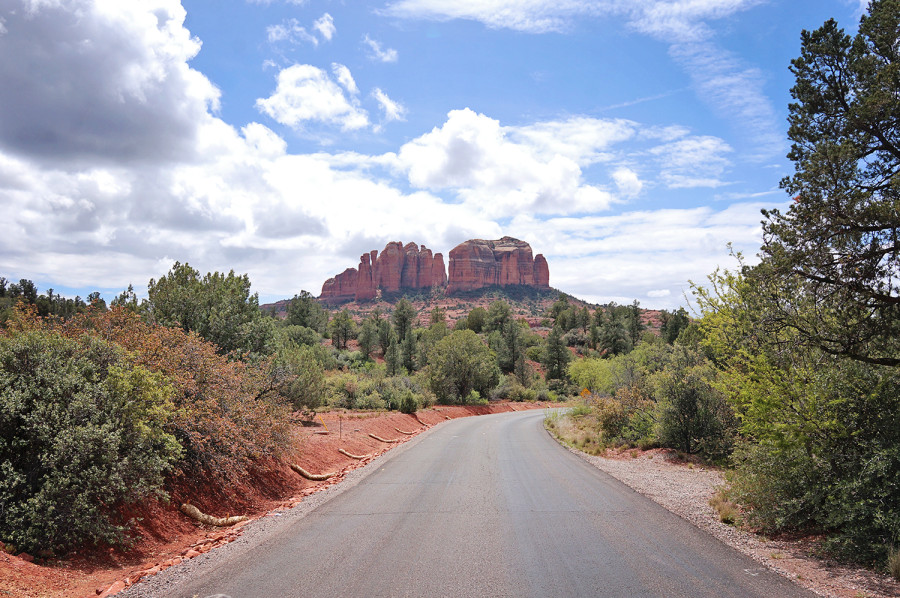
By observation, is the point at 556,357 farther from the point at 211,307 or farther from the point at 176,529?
the point at 176,529

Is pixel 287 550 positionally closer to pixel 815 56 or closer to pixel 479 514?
pixel 479 514

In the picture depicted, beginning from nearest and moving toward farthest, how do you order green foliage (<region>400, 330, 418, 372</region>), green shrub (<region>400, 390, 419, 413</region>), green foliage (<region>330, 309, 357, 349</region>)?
green shrub (<region>400, 390, 419, 413</region>), green foliage (<region>400, 330, 418, 372</region>), green foliage (<region>330, 309, 357, 349</region>)

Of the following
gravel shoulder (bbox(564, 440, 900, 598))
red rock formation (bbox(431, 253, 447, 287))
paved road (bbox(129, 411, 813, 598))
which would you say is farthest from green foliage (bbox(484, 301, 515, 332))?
red rock formation (bbox(431, 253, 447, 287))

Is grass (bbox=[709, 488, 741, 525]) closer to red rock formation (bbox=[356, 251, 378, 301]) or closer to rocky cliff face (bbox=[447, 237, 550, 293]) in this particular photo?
rocky cliff face (bbox=[447, 237, 550, 293])

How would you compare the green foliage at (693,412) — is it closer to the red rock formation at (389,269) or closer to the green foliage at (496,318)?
the green foliage at (496,318)

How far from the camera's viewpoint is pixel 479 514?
356 inches

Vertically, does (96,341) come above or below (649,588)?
above

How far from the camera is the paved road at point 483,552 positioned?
5.62 m

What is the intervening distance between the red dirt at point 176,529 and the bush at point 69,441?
35 cm

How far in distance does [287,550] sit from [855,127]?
396 inches

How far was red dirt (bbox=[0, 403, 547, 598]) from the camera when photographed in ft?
18.6

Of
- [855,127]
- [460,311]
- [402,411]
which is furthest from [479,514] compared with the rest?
[460,311]

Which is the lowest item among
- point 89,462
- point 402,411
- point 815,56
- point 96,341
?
point 402,411

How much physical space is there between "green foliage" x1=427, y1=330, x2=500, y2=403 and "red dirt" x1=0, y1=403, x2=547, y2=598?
31116mm
